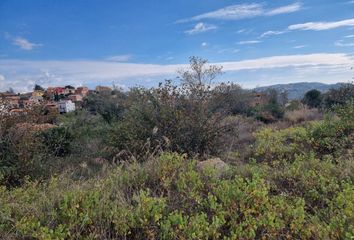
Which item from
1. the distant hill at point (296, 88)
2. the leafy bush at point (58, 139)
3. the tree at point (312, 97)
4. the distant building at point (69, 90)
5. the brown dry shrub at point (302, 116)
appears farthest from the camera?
the distant building at point (69, 90)

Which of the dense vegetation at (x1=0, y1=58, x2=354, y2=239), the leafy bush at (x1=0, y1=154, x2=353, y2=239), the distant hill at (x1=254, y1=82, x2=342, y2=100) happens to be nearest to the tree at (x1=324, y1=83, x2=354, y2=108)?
the dense vegetation at (x1=0, y1=58, x2=354, y2=239)

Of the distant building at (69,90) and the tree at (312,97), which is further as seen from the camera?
the distant building at (69,90)

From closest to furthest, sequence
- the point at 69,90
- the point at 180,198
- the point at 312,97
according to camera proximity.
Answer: the point at 180,198, the point at 312,97, the point at 69,90

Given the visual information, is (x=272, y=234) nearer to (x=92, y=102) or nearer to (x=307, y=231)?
(x=307, y=231)

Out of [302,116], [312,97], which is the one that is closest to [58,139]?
[302,116]

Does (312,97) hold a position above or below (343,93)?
below

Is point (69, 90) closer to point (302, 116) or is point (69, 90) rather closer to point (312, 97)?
point (312, 97)

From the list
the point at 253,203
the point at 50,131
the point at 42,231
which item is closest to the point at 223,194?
the point at 253,203

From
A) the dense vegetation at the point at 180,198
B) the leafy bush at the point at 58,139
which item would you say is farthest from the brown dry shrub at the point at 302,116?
the leafy bush at the point at 58,139

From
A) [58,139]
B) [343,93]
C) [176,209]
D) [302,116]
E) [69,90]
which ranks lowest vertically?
[302,116]

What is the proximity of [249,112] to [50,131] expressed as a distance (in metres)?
12.0

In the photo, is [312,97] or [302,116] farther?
[312,97]

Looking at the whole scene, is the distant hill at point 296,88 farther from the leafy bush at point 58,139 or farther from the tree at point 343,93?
the leafy bush at point 58,139

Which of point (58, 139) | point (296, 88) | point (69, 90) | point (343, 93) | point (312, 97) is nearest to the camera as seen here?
point (58, 139)
